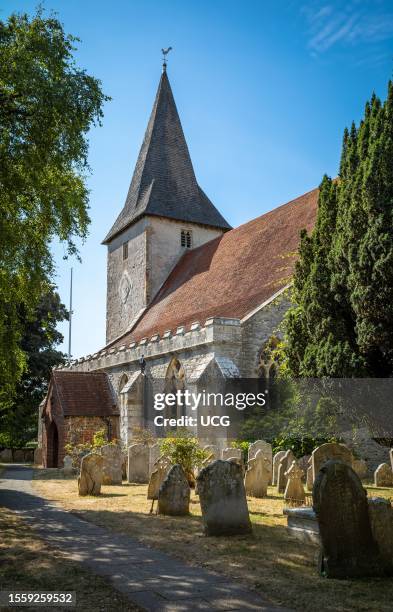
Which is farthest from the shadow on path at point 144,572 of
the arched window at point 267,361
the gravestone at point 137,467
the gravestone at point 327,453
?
the arched window at point 267,361

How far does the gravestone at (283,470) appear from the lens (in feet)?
39.1

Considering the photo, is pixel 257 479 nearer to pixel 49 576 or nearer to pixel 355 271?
pixel 355 271

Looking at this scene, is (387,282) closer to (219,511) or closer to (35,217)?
(219,511)

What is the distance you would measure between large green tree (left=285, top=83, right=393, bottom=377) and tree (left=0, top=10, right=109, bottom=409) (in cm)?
451

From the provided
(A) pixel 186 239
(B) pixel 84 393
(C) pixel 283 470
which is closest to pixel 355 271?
(C) pixel 283 470

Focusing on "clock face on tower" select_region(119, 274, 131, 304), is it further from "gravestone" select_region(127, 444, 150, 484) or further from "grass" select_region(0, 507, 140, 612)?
"grass" select_region(0, 507, 140, 612)

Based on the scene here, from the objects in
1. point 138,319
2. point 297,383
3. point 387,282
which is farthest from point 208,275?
point 387,282

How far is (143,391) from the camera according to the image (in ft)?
64.1

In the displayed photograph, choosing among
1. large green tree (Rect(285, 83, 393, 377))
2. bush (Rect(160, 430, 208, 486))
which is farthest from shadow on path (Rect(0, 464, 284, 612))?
large green tree (Rect(285, 83, 393, 377))

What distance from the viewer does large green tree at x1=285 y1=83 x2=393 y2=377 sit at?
877 centimetres

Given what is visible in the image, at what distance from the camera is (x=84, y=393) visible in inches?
859

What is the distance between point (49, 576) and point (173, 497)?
417cm

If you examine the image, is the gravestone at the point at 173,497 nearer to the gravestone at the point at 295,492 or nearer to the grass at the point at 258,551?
the grass at the point at 258,551

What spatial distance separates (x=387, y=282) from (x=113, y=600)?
6.14 meters
